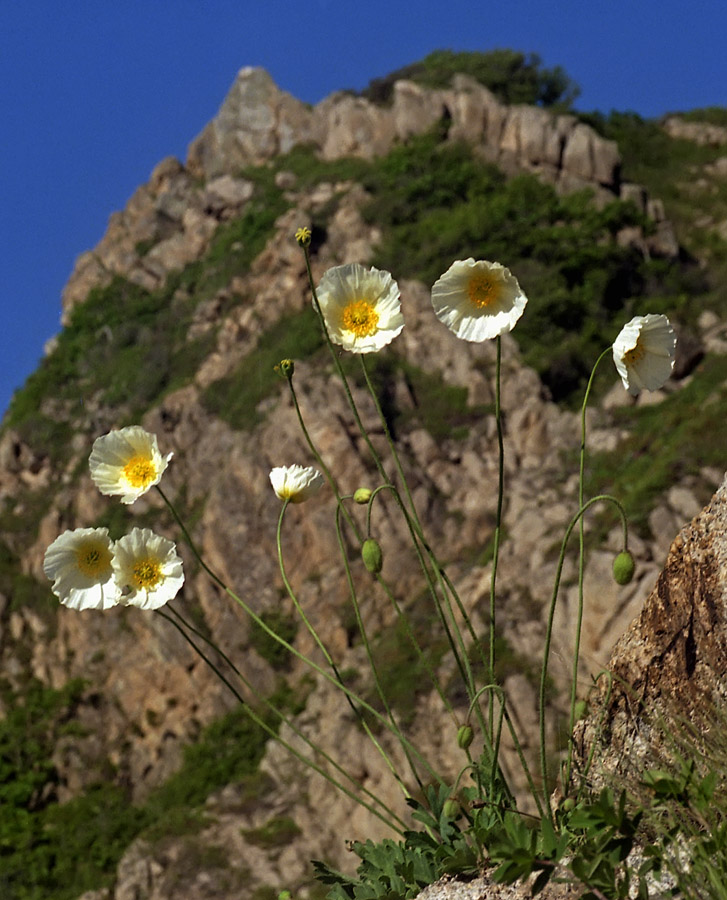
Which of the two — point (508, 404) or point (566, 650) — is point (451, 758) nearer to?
point (566, 650)

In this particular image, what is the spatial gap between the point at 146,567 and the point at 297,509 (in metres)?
17.4

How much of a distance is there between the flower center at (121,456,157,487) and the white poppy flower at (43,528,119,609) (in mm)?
164

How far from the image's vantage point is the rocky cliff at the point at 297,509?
15.6 meters

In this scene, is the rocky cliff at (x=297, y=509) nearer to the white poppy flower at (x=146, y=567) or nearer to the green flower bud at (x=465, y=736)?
the green flower bud at (x=465, y=736)

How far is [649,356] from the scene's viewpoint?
293 centimetres

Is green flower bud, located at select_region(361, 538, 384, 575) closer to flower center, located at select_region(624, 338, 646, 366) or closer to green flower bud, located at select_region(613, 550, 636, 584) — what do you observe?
green flower bud, located at select_region(613, 550, 636, 584)

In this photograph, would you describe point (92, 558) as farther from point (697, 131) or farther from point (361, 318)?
point (697, 131)

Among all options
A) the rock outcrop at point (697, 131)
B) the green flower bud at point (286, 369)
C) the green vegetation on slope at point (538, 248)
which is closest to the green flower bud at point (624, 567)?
the green flower bud at point (286, 369)

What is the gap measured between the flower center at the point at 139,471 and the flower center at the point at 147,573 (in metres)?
0.22

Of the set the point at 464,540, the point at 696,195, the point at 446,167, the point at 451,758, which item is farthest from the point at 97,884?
the point at 696,195

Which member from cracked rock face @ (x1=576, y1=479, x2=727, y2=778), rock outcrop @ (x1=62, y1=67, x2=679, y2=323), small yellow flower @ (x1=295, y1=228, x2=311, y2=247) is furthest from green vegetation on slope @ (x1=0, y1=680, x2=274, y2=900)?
small yellow flower @ (x1=295, y1=228, x2=311, y2=247)

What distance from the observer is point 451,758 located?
14.7 meters

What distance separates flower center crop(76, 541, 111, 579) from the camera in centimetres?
296

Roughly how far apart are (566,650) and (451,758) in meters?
2.13
